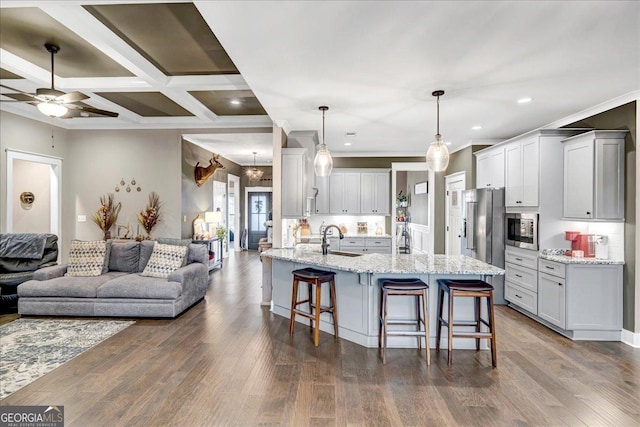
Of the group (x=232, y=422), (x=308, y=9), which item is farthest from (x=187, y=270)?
(x=308, y=9)

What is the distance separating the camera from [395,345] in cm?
334

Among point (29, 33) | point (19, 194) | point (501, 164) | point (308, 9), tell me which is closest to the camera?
point (308, 9)

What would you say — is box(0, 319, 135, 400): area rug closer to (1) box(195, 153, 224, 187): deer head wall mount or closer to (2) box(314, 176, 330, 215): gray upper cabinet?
(1) box(195, 153, 224, 187): deer head wall mount

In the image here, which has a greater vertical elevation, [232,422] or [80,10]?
[80,10]

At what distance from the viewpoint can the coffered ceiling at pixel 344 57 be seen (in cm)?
208

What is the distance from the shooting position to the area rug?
270 centimetres

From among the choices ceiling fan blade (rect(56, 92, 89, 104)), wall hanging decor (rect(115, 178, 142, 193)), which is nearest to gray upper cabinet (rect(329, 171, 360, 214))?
wall hanging decor (rect(115, 178, 142, 193))

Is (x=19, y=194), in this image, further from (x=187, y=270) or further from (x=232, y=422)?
(x=232, y=422)

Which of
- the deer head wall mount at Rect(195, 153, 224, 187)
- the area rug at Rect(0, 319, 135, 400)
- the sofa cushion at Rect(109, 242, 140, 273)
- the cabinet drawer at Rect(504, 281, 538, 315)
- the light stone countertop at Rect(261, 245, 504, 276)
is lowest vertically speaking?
the area rug at Rect(0, 319, 135, 400)

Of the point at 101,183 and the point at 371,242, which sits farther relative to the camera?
the point at 371,242

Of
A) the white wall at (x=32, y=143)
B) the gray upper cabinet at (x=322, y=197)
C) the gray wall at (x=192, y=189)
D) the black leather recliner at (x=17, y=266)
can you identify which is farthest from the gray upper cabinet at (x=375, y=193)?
the white wall at (x=32, y=143)

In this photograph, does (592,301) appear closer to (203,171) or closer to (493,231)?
(493,231)

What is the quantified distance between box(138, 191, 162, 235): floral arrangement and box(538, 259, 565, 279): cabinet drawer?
5.95 metres

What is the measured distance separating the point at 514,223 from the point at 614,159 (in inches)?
55.4
